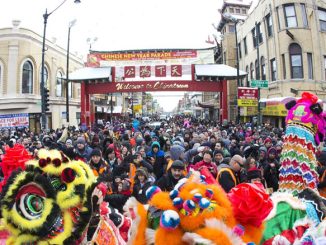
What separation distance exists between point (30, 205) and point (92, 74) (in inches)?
839

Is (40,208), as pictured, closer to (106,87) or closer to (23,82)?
(106,87)

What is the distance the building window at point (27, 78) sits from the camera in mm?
26634

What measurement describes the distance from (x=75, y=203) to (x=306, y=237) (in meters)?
1.43

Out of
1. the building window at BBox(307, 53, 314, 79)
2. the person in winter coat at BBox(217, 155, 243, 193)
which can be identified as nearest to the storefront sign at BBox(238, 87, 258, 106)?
the building window at BBox(307, 53, 314, 79)

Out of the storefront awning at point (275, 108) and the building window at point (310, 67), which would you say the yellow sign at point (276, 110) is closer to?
the storefront awning at point (275, 108)

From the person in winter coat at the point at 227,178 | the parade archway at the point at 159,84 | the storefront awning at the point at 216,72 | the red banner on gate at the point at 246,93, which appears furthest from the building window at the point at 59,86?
the person in winter coat at the point at 227,178

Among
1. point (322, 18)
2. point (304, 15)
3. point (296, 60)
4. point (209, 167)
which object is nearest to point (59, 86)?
point (296, 60)

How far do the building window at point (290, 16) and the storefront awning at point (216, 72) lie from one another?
4236 mm

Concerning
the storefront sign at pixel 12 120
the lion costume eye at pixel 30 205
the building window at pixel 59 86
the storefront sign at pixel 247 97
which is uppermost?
the building window at pixel 59 86

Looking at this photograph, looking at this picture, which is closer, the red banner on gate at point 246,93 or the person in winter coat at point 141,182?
the person in winter coat at point 141,182

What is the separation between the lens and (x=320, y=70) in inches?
821

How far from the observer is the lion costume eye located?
2150 millimetres

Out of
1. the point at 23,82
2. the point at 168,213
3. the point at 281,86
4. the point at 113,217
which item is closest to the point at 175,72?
the point at 281,86

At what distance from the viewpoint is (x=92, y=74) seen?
22.7 metres
